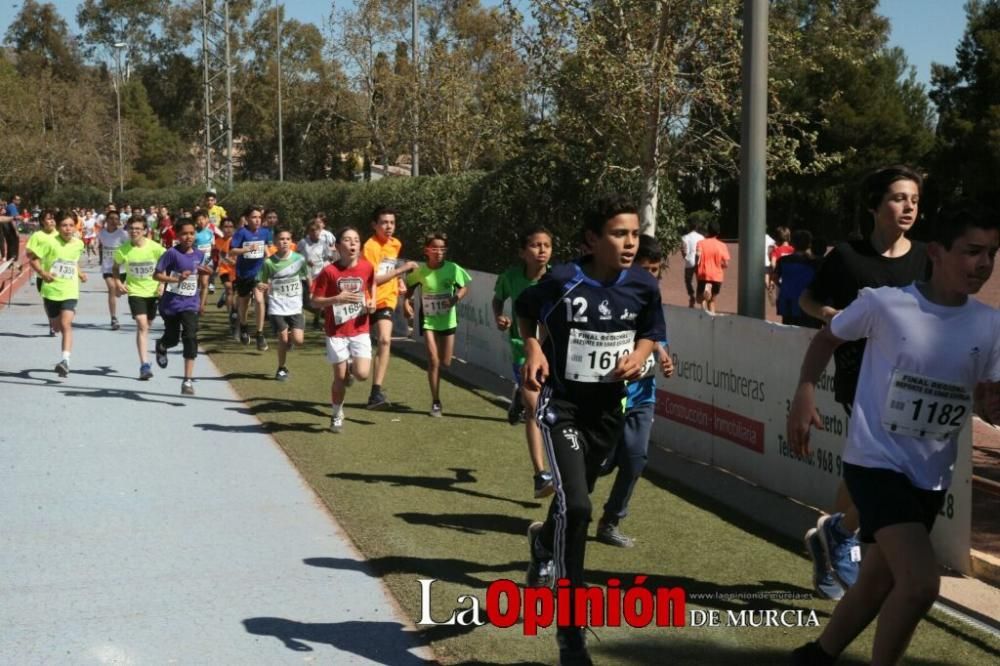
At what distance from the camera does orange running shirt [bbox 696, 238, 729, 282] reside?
20.6 m

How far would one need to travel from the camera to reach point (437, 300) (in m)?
11.7

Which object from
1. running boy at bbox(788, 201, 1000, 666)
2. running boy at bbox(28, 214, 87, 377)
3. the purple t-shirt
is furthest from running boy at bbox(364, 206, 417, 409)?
running boy at bbox(788, 201, 1000, 666)

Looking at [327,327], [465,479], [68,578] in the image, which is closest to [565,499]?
[68,578]

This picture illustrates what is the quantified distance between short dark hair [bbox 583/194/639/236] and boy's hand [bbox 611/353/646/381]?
564 mm

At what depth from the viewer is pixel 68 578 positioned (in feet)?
21.3

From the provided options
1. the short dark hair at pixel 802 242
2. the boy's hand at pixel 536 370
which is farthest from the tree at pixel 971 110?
the boy's hand at pixel 536 370

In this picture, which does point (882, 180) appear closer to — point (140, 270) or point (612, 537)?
point (612, 537)

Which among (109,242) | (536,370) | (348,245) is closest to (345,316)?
(348,245)

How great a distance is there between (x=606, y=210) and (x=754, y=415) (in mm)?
3955

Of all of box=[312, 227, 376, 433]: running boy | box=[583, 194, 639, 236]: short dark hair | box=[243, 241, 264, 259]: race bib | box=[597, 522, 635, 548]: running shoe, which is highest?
box=[583, 194, 639, 236]: short dark hair

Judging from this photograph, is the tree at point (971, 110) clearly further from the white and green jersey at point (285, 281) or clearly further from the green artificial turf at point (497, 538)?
the green artificial turf at point (497, 538)

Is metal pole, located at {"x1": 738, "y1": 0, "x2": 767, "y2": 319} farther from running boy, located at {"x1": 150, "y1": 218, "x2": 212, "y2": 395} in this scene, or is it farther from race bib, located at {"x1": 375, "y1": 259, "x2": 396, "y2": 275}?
running boy, located at {"x1": 150, "y1": 218, "x2": 212, "y2": 395}

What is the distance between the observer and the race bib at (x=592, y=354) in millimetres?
5488

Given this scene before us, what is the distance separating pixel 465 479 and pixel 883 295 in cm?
504
